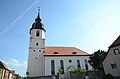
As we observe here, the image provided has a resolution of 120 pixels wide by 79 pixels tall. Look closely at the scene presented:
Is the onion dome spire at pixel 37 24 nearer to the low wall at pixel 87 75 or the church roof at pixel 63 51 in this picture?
the church roof at pixel 63 51

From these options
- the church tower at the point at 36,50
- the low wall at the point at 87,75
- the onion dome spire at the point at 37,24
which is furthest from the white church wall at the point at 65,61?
the low wall at the point at 87,75

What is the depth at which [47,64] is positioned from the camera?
3594 centimetres

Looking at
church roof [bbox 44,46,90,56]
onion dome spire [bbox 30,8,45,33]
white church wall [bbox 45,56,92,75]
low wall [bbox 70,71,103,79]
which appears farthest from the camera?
onion dome spire [bbox 30,8,45,33]

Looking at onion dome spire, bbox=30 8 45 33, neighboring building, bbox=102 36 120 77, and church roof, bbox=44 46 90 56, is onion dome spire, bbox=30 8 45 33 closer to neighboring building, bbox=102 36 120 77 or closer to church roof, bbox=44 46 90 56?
church roof, bbox=44 46 90 56

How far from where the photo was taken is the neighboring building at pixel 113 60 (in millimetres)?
Answer: 21747

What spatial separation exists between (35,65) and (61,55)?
8262 millimetres

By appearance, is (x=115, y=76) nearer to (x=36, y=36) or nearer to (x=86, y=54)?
(x=86, y=54)

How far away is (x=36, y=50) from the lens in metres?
37.7

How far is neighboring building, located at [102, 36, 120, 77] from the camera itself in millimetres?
21747

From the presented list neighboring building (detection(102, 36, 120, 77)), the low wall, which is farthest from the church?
neighboring building (detection(102, 36, 120, 77))

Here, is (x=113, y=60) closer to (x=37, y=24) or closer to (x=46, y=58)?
(x=46, y=58)

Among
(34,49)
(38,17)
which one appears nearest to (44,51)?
(34,49)

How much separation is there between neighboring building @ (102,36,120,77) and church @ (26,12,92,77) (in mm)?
13763

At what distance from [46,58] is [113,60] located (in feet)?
64.1
